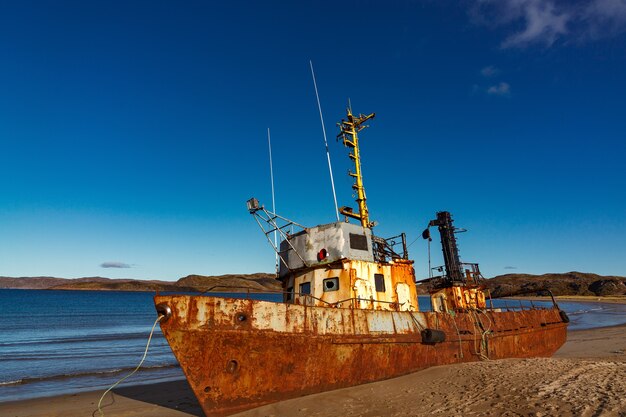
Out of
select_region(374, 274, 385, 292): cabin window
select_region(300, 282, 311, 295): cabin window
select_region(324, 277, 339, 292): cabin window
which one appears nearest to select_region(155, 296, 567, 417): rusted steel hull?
select_region(374, 274, 385, 292): cabin window

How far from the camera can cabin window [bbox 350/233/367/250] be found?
1171cm

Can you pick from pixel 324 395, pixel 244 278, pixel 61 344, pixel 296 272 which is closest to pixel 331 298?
pixel 296 272

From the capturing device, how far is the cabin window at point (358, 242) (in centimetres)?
1171

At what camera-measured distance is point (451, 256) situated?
18.0 m

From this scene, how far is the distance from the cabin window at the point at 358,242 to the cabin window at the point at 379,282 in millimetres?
1071

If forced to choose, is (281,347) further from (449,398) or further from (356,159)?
(356,159)

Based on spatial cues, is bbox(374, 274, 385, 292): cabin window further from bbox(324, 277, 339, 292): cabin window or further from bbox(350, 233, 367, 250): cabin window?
bbox(324, 277, 339, 292): cabin window

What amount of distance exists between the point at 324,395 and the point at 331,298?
3.02 m

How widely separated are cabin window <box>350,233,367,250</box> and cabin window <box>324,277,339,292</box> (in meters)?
1.21

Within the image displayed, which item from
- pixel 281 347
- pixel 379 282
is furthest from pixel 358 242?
pixel 281 347

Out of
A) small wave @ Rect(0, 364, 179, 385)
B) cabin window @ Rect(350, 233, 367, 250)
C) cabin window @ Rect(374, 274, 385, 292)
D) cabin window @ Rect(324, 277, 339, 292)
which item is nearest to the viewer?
cabin window @ Rect(324, 277, 339, 292)

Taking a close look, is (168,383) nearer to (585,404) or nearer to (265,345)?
(265,345)

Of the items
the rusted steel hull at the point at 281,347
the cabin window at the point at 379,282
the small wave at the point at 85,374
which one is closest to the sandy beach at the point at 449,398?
the rusted steel hull at the point at 281,347

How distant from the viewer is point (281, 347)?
333 inches
